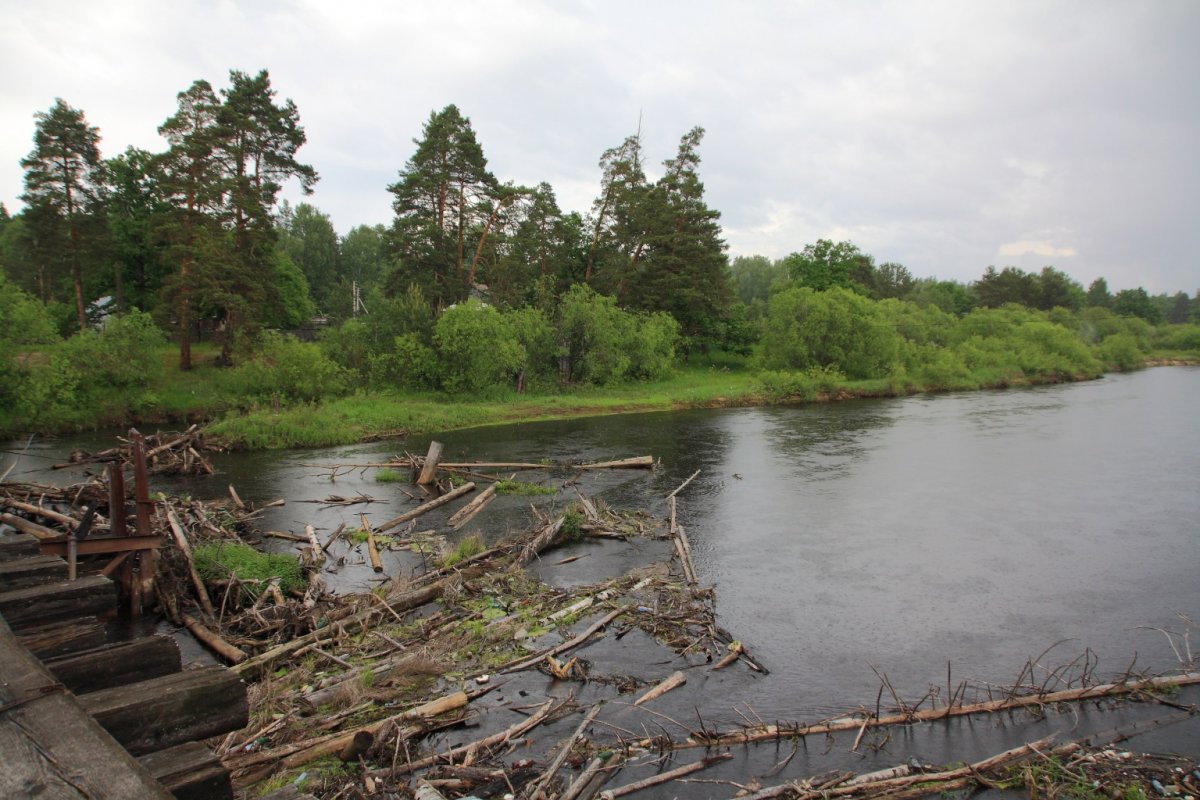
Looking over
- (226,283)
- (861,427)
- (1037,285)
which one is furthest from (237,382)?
(1037,285)

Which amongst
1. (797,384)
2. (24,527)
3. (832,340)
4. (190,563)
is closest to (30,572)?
(190,563)

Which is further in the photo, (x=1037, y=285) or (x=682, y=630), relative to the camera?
(x=1037, y=285)

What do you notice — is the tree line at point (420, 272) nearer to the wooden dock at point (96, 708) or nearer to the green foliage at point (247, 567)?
the green foliage at point (247, 567)

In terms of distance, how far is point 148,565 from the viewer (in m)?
12.9

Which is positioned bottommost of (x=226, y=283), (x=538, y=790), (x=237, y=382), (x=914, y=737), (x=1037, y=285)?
(x=914, y=737)

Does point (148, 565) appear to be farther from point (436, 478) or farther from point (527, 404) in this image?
point (527, 404)

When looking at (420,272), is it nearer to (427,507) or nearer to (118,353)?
(118,353)

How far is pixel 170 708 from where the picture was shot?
312 centimetres

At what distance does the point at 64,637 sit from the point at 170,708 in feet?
3.90

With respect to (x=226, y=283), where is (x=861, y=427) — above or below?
below

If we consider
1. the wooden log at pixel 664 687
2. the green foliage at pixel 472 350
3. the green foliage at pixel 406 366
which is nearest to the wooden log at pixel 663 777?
the wooden log at pixel 664 687

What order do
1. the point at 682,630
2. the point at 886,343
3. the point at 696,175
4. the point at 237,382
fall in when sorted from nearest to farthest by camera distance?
the point at 682,630 → the point at 237,382 → the point at 886,343 → the point at 696,175

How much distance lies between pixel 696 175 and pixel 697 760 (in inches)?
2507

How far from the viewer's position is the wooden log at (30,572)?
4.79 metres
